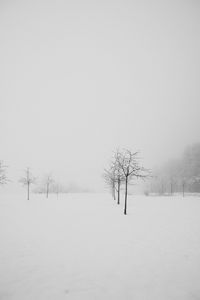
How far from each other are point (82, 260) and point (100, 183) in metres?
139

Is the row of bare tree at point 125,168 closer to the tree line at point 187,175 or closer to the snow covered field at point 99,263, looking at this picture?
the snow covered field at point 99,263

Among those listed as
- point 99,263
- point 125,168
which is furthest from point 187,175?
point 99,263

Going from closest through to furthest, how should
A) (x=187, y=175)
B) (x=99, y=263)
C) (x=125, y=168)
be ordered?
(x=99, y=263) < (x=125, y=168) < (x=187, y=175)

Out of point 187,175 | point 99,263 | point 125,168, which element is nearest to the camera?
point 99,263

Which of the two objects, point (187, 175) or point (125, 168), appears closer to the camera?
point (125, 168)

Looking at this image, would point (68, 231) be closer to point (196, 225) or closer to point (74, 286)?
point (74, 286)

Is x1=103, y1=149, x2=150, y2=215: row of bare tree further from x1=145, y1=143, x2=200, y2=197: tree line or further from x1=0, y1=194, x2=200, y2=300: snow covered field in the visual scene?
x1=145, y1=143, x2=200, y2=197: tree line

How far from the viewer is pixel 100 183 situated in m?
145

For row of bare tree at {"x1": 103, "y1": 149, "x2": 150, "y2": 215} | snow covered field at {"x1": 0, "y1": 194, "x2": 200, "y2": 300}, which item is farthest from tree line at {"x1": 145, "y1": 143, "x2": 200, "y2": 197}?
snow covered field at {"x1": 0, "y1": 194, "x2": 200, "y2": 300}

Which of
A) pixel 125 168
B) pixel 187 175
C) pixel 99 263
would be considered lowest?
pixel 187 175

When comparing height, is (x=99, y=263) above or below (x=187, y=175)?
above

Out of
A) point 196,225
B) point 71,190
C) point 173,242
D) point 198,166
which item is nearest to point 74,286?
point 173,242

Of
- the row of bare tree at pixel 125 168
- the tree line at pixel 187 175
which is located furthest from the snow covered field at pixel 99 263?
the tree line at pixel 187 175

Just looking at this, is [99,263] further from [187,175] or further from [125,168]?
[187,175]
